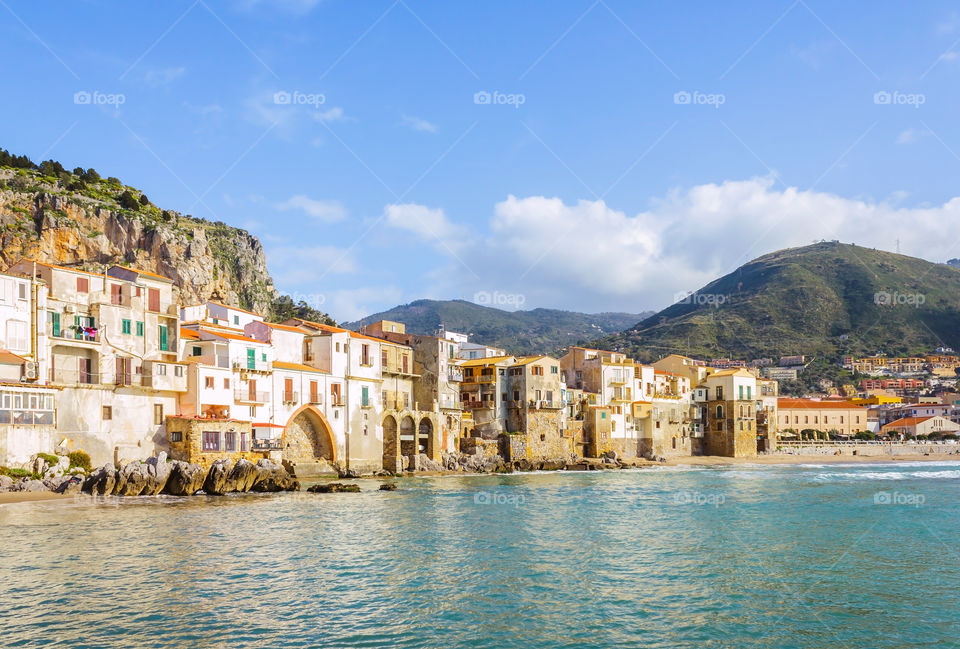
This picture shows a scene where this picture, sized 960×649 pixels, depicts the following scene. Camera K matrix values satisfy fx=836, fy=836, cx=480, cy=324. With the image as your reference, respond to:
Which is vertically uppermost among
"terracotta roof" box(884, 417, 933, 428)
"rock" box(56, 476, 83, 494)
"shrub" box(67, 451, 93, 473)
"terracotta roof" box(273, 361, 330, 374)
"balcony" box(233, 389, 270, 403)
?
"terracotta roof" box(273, 361, 330, 374)

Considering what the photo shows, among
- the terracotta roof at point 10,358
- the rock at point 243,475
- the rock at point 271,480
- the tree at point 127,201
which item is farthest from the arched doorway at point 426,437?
the tree at point 127,201

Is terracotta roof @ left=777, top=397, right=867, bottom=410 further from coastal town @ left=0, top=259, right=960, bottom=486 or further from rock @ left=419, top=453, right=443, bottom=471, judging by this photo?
rock @ left=419, top=453, right=443, bottom=471

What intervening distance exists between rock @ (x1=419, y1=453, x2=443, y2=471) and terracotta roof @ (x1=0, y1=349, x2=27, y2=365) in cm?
3086

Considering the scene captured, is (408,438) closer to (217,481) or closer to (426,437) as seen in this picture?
(426,437)

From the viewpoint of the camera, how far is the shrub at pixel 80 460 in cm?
4100

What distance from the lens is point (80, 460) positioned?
41438mm

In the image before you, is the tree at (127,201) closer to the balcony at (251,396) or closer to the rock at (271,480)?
the balcony at (251,396)

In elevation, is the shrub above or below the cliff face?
below

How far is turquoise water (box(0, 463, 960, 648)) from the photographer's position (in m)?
17.4

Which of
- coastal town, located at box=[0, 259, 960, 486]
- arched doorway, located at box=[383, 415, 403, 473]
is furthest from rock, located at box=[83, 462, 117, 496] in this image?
arched doorway, located at box=[383, 415, 403, 473]

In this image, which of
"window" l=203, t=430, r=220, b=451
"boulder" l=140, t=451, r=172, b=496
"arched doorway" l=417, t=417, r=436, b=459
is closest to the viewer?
"boulder" l=140, t=451, r=172, b=496

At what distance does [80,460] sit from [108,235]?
53.0m

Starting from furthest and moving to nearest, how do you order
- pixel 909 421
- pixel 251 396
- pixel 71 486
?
pixel 909 421
pixel 251 396
pixel 71 486

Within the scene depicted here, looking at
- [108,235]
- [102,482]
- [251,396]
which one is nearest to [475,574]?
[102,482]
